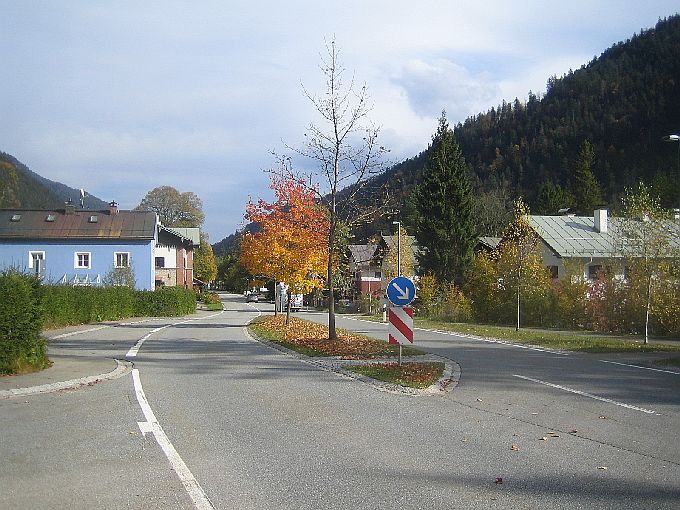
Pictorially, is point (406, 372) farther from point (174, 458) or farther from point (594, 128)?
point (594, 128)

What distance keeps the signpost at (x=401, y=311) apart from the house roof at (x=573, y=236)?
37891 millimetres

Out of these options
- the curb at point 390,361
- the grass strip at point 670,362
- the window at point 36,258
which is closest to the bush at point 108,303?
the curb at point 390,361

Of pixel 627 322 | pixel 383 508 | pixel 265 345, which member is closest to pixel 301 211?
pixel 265 345

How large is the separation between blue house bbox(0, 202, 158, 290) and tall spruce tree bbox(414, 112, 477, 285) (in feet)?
74.2

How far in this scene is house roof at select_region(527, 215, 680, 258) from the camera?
5331 centimetres

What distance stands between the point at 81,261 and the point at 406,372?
49971 mm

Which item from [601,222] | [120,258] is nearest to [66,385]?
[120,258]

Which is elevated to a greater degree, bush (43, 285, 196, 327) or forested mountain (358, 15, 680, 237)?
forested mountain (358, 15, 680, 237)

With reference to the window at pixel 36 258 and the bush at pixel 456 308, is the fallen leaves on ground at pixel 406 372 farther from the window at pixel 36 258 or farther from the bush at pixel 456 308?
the window at pixel 36 258

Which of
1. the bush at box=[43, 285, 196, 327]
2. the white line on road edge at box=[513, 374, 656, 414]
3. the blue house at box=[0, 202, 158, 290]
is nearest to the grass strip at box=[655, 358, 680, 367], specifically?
the white line on road edge at box=[513, 374, 656, 414]

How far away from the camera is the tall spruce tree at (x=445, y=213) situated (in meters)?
53.8

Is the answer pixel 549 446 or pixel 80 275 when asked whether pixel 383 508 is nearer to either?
pixel 549 446

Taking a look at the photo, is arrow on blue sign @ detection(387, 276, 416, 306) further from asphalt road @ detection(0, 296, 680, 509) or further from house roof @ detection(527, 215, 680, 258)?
house roof @ detection(527, 215, 680, 258)

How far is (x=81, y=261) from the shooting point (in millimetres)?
59062
